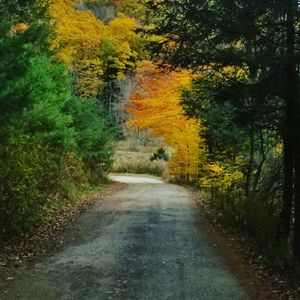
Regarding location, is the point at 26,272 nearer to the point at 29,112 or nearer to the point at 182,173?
the point at 29,112

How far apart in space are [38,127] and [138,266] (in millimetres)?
5442

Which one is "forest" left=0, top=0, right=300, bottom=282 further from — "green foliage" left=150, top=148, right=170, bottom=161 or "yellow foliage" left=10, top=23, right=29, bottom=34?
"green foliage" left=150, top=148, right=170, bottom=161

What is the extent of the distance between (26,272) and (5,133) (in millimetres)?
3242

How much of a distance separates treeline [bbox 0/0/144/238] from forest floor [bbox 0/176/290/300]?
1705mm

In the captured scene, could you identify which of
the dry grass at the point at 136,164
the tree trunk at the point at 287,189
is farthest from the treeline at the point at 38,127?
the dry grass at the point at 136,164

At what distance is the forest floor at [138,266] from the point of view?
7535 millimetres

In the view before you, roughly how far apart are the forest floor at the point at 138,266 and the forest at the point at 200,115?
0.93m

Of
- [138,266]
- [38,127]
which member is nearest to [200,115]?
[38,127]

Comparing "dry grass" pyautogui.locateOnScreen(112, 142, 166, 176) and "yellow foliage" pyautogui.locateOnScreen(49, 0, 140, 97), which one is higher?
"yellow foliage" pyautogui.locateOnScreen(49, 0, 140, 97)

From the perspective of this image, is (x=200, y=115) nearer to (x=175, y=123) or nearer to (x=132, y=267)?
(x=175, y=123)

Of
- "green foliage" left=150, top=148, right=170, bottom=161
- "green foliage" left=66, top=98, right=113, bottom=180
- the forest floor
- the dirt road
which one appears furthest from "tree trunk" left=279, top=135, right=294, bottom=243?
"green foliage" left=150, top=148, right=170, bottom=161

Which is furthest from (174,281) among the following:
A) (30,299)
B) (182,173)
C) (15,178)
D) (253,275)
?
(182,173)

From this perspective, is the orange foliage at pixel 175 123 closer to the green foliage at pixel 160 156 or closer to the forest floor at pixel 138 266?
the forest floor at pixel 138 266

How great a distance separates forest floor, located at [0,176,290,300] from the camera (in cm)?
754
